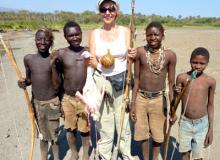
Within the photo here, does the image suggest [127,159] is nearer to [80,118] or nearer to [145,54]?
[80,118]

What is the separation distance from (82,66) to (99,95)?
1.75ft

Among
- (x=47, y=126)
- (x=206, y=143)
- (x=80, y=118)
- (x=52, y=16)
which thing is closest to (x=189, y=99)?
(x=206, y=143)

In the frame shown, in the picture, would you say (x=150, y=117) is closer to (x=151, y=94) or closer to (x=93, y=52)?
(x=151, y=94)

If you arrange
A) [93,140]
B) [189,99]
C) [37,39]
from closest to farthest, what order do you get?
[189,99] → [37,39] → [93,140]

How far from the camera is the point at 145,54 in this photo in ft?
13.0

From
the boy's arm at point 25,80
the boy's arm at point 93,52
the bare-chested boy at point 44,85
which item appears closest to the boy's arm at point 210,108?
the boy's arm at point 93,52

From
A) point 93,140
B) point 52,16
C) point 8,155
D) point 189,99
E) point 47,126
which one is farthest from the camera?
point 52,16

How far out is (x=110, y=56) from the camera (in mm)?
3799

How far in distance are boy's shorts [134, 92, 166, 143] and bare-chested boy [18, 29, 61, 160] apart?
1.18 metres

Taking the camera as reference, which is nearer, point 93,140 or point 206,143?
point 206,143

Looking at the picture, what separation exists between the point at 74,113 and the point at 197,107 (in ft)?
5.81

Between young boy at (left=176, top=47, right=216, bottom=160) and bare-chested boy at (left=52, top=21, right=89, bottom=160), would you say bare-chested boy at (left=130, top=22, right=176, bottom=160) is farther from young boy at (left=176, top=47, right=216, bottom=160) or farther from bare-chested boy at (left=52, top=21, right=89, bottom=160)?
bare-chested boy at (left=52, top=21, right=89, bottom=160)

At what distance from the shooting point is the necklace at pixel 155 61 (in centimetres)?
391

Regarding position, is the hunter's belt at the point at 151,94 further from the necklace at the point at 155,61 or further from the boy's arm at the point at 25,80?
the boy's arm at the point at 25,80
